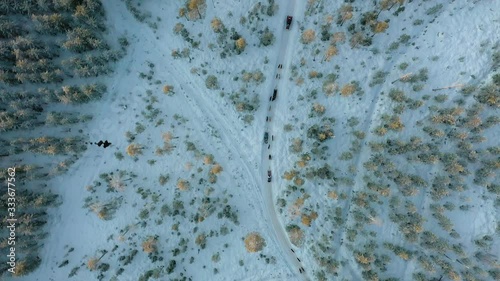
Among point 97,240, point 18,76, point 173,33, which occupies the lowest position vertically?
point 97,240

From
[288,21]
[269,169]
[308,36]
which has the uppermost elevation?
[288,21]

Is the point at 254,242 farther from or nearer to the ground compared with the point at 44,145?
farther from the ground

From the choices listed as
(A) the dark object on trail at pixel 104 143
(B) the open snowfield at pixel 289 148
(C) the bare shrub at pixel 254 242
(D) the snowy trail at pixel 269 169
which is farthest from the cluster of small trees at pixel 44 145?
(C) the bare shrub at pixel 254 242

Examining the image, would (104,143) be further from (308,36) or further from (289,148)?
(308,36)

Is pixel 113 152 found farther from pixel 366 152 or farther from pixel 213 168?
pixel 366 152

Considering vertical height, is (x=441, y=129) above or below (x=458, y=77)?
below

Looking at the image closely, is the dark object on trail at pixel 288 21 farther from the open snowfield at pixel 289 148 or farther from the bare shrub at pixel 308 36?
the bare shrub at pixel 308 36

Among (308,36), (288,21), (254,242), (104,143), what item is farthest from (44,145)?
(308,36)

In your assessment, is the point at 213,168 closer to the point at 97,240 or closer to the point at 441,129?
the point at 97,240

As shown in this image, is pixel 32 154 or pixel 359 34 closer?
pixel 32 154

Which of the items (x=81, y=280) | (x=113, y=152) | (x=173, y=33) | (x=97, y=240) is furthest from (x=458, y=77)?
(x=81, y=280)
